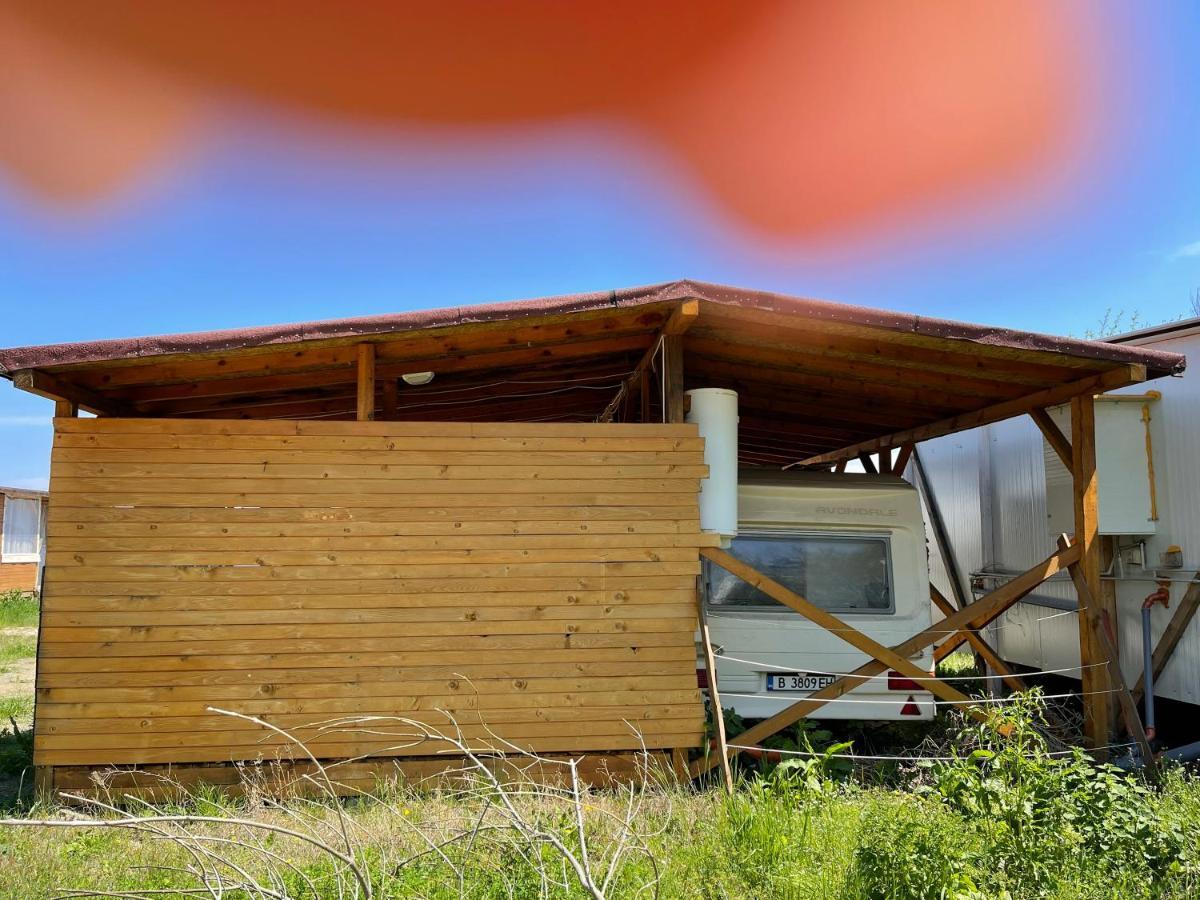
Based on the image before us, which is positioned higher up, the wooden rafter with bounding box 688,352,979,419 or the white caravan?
the wooden rafter with bounding box 688,352,979,419

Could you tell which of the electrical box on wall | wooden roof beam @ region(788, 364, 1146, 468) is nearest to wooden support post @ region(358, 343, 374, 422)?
wooden roof beam @ region(788, 364, 1146, 468)

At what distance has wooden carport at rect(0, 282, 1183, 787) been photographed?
6.64 metres

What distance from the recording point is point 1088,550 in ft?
25.0

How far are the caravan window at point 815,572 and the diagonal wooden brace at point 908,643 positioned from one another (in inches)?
20.8

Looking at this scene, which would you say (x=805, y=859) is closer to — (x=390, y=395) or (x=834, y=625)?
(x=834, y=625)

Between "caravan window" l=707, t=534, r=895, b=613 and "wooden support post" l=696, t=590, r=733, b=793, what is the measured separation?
97 cm

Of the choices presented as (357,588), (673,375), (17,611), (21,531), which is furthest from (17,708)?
(21,531)

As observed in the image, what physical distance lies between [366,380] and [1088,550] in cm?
615

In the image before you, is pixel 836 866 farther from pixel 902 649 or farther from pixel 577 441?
pixel 577 441

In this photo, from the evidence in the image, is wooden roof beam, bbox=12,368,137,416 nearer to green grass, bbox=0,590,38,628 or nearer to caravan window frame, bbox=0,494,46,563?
green grass, bbox=0,590,38,628

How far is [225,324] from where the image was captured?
6691 mm

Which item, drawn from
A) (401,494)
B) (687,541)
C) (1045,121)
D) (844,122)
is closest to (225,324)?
(401,494)

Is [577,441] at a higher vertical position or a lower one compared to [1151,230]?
lower

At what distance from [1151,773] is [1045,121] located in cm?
1318
